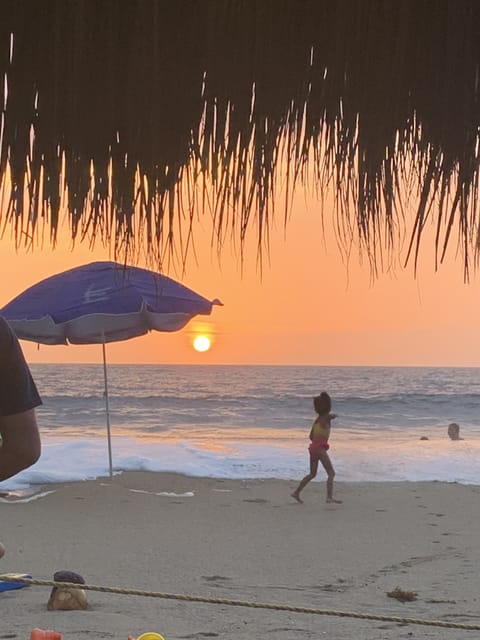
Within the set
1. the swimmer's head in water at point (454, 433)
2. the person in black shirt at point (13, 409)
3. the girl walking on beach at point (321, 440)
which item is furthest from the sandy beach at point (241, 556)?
the swimmer's head in water at point (454, 433)

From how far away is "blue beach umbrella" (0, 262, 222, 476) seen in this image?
720 centimetres

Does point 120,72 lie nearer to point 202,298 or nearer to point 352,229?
point 352,229

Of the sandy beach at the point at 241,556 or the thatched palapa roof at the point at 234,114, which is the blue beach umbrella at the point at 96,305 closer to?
the sandy beach at the point at 241,556

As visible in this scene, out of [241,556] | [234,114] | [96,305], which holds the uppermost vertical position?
[234,114]

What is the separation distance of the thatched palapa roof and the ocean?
885 centimetres

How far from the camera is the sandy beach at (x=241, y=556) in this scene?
430cm

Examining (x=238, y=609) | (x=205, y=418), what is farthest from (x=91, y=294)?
(x=205, y=418)

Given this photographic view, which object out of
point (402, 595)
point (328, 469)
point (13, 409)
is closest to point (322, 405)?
point (328, 469)

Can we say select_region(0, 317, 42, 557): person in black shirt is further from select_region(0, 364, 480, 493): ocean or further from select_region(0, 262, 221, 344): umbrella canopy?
select_region(0, 364, 480, 493): ocean

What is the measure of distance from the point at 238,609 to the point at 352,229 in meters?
3.28

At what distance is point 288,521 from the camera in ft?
26.5

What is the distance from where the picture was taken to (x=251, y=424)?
26062mm

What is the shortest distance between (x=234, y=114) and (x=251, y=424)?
2458 cm

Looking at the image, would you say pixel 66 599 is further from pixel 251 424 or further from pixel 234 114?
pixel 251 424
